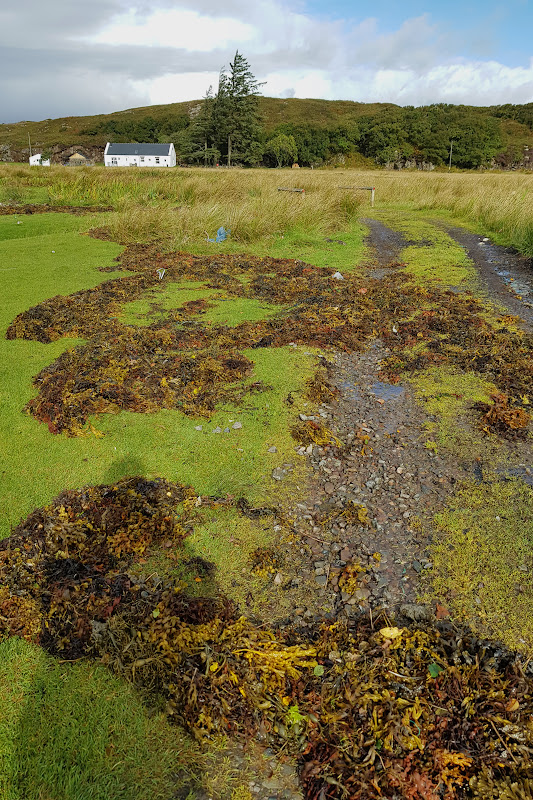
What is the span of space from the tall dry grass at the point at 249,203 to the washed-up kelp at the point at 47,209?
30.7 inches

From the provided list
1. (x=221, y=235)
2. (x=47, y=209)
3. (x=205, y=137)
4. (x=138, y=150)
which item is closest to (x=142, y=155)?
(x=138, y=150)

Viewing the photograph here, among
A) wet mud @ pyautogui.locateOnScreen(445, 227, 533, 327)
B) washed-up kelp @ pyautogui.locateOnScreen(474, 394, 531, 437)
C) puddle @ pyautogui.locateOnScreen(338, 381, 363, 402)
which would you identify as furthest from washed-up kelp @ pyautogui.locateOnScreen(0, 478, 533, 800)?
wet mud @ pyautogui.locateOnScreen(445, 227, 533, 327)

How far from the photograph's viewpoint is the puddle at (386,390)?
5.28 m

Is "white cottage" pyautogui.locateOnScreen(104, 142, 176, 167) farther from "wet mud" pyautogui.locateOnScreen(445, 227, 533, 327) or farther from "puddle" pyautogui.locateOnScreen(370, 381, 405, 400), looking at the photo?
"puddle" pyautogui.locateOnScreen(370, 381, 405, 400)

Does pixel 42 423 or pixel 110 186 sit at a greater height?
pixel 110 186

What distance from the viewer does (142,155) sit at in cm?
6475

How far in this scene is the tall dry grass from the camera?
1305cm

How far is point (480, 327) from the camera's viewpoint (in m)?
7.04

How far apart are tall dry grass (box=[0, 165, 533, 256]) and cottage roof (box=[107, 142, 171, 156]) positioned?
47.0 m

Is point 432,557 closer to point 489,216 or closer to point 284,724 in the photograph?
point 284,724

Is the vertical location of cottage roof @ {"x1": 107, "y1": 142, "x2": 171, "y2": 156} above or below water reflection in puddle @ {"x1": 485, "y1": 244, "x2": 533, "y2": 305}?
above

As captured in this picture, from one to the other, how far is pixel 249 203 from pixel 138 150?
61616 mm

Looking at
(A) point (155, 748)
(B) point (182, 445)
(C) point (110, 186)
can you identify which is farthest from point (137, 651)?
(C) point (110, 186)

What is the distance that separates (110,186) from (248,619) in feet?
65.7
